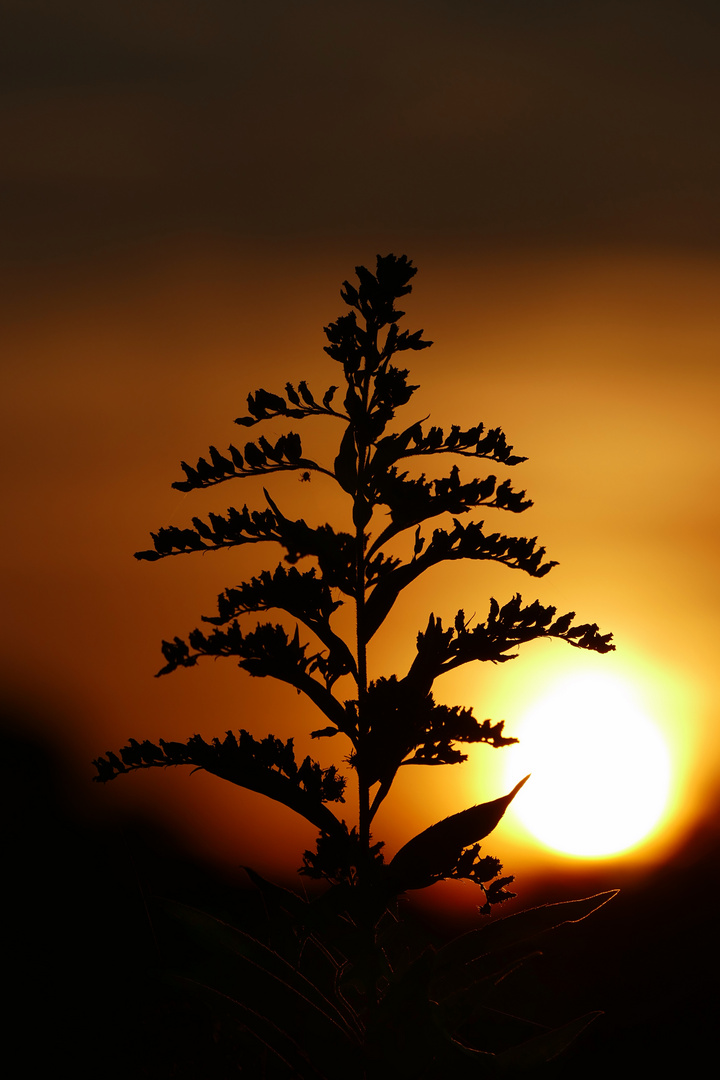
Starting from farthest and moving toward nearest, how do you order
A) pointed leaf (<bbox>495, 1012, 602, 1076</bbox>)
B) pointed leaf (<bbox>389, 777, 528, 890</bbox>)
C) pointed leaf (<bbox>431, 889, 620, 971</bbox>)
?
pointed leaf (<bbox>431, 889, 620, 971</bbox>)
pointed leaf (<bbox>495, 1012, 602, 1076</bbox>)
pointed leaf (<bbox>389, 777, 528, 890</bbox>)

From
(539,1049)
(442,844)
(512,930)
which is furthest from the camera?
(512,930)

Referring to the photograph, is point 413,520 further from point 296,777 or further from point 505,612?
point 296,777

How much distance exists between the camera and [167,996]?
8492 millimetres

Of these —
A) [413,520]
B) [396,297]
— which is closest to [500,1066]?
[413,520]

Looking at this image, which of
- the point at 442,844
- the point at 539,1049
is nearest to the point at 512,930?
the point at 539,1049

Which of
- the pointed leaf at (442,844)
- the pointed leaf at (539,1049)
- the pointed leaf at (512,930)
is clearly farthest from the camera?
Answer: the pointed leaf at (512,930)

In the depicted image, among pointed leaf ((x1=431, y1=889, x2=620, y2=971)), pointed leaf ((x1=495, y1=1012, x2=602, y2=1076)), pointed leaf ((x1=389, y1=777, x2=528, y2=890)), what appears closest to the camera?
pointed leaf ((x1=389, y1=777, x2=528, y2=890))

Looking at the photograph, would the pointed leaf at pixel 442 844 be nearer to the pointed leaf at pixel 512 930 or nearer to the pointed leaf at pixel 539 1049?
the pointed leaf at pixel 512 930

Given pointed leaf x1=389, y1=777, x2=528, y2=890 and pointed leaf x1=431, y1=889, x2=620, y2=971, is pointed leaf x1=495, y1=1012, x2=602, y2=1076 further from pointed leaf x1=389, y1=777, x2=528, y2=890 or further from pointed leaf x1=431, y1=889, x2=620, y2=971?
pointed leaf x1=389, y1=777, x2=528, y2=890

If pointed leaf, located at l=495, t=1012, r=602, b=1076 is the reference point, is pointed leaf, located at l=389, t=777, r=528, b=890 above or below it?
above

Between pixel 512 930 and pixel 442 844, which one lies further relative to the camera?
pixel 512 930

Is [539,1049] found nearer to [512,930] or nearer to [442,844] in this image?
[512,930]

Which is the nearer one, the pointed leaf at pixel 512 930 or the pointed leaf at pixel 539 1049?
the pointed leaf at pixel 539 1049

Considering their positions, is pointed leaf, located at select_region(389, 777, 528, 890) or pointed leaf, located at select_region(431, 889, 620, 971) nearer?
pointed leaf, located at select_region(389, 777, 528, 890)
